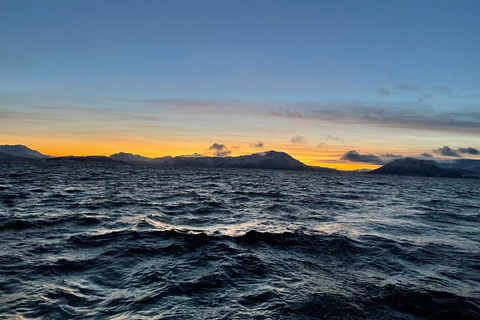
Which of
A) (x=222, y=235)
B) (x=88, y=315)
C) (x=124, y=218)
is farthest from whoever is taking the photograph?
(x=124, y=218)

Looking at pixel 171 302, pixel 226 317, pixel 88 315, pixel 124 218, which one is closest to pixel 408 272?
pixel 226 317

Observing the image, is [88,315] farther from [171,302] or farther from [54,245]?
[54,245]

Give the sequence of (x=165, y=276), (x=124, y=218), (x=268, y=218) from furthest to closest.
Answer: (x=268, y=218)
(x=124, y=218)
(x=165, y=276)

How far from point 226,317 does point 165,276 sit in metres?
3.37

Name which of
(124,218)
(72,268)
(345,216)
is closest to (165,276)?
(72,268)

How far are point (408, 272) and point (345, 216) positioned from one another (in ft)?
42.5

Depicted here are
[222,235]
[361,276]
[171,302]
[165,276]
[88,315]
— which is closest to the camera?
[88,315]

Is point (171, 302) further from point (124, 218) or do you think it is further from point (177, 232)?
point (124, 218)

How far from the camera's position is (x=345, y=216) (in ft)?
78.1

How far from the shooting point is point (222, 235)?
15719mm

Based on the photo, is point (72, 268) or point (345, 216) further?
point (345, 216)

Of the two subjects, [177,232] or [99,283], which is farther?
[177,232]

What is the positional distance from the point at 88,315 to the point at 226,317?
3.41m

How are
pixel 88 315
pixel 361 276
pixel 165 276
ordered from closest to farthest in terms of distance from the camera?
pixel 88 315 < pixel 165 276 < pixel 361 276
